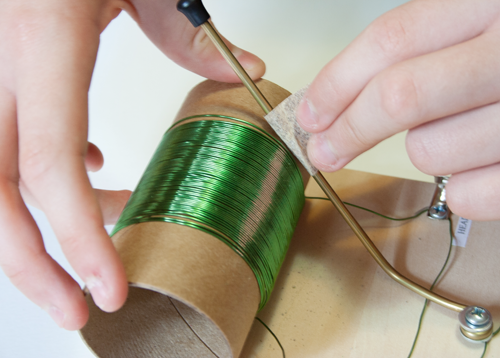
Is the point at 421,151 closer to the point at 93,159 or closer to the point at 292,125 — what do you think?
the point at 292,125

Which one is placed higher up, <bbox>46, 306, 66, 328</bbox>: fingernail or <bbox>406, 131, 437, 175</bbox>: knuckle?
<bbox>406, 131, 437, 175</bbox>: knuckle

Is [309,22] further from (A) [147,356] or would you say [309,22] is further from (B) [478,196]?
(A) [147,356]

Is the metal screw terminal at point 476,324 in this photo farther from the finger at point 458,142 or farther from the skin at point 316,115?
the finger at point 458,142

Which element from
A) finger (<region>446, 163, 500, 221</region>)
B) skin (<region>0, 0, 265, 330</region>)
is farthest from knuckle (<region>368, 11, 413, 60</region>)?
skin (<region>0, 0, 265, 330</region>)

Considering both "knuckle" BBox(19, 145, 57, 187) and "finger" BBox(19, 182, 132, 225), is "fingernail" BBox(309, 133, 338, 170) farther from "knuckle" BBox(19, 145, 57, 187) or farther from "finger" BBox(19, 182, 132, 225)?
"finger" BBox(19, 182, 132, 225)

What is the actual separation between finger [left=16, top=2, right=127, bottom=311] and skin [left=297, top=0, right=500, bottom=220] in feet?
1.46

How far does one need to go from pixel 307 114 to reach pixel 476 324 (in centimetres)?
58

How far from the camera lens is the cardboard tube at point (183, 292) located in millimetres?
882

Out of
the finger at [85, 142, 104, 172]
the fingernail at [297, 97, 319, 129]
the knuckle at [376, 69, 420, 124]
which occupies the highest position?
the knuckle at [376, 69, 420, 124]

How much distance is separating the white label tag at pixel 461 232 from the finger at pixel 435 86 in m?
0.54

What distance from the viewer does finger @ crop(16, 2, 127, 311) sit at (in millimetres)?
804

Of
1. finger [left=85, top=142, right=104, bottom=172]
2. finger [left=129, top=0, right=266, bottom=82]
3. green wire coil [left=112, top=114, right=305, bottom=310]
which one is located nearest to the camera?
green wire coil [left=112, top=114, right=305, bottom=310]

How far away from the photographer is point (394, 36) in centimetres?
83

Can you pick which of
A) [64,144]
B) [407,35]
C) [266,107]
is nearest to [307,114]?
[266,107]
